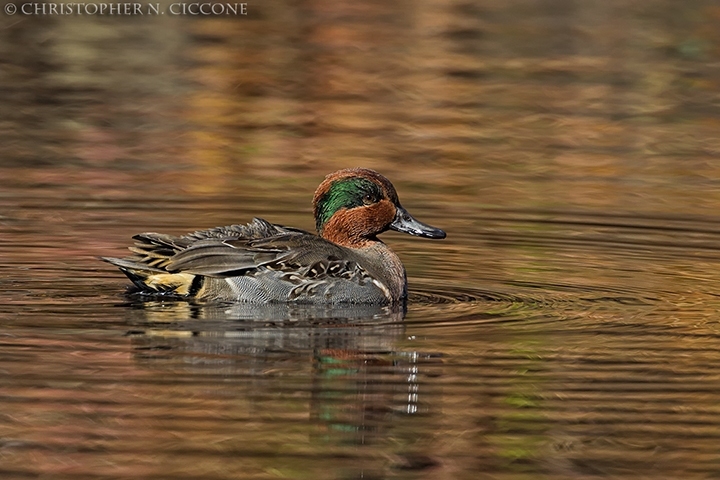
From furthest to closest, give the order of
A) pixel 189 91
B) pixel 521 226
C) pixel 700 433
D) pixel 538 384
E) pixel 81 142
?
pixel 189 91 → pixel 81 142 → pixel 521 226 → pixel 538 384 → pixel 700 433

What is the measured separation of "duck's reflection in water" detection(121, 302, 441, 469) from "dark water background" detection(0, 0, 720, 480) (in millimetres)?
24

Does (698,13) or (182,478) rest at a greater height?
(698,13)

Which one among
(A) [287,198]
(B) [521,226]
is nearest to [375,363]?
(B) [521,226]

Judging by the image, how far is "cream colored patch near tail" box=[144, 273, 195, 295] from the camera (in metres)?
10.0

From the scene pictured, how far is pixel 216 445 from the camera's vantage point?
6.90 metres

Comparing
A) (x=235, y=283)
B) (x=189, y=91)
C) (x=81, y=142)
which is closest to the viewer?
(x=235, y=283)

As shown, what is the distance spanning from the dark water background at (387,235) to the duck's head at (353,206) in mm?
486

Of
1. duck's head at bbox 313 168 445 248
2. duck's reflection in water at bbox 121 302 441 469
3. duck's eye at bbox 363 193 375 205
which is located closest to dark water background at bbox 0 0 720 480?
duck's reflection in water at bbox 121 302 441 469

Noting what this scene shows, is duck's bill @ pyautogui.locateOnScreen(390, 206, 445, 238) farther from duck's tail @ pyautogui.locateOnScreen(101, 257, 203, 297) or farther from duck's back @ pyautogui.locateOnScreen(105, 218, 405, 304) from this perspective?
duck's tail @ pyautogui.locateOnScreen(101, 257, 203, 297)

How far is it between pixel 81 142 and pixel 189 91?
3251mm

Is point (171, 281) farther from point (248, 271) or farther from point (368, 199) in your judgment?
point (368, 199)

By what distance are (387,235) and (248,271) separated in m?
3.45

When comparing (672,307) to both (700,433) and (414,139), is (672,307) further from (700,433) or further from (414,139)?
(414,139)

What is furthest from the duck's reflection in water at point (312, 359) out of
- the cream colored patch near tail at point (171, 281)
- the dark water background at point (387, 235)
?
the cream colored patch near tail at point (171, 281)
